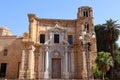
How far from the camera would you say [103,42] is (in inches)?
1426

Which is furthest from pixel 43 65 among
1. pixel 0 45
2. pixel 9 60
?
pixel 0 45

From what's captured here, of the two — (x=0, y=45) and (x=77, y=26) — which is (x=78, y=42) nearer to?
(x=77, y=26)

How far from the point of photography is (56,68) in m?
28.2

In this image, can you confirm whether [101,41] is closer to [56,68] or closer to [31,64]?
[56,68]

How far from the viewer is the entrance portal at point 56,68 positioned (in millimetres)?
27870

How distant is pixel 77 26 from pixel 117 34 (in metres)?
8.20

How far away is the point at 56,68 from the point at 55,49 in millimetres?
2820

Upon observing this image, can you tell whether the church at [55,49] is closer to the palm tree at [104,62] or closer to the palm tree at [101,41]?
the palm tree at [104,62]

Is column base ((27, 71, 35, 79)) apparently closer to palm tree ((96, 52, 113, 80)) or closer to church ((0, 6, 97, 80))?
church ((0, 6, 97, 80))

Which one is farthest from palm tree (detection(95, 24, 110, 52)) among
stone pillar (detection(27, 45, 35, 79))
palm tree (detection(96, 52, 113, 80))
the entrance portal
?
stone pillar (detection(27, 45, 35, 79))

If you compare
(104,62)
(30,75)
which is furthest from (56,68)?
(104,62)

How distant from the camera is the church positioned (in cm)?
2712

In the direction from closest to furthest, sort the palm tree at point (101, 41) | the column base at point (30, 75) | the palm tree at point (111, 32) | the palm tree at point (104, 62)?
the palm tree at point (104, 62), the column base at point (30, 75), the palm tree at point (111, 32), the palm tree at point (101, 41)

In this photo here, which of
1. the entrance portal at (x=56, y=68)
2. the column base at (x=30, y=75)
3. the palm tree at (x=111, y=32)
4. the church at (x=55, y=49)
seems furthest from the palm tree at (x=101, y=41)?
the column base at (x=30, y=75)
